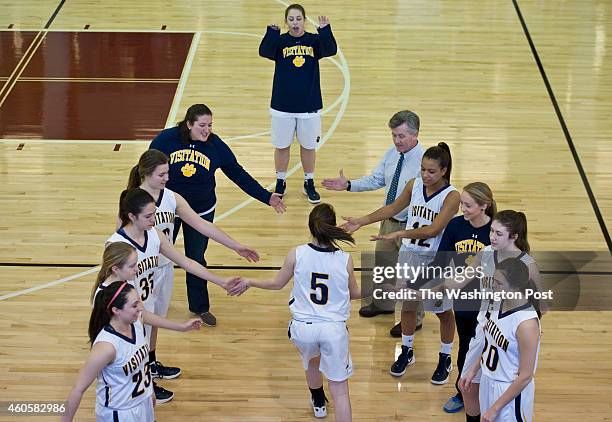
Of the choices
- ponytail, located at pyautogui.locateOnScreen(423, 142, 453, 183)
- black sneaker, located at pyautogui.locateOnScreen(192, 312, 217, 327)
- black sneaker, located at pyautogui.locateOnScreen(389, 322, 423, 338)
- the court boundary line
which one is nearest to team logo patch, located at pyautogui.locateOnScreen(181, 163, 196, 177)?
black sneaker, located at pyautogui.locateOnScreen(192, 312, 217, 327)

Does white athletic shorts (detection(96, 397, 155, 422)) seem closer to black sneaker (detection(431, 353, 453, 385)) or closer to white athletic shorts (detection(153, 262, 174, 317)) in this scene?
white athletic shorts (detection(153, 262, 174, 317))

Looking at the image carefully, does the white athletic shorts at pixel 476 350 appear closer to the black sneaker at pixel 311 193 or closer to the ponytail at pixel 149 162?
the ponytail at pixel 149 162

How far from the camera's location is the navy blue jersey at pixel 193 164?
23.2ft

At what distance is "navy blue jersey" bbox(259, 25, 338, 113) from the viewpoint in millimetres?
8984

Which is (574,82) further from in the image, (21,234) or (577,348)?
(21,234)

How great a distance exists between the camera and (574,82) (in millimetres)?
11797

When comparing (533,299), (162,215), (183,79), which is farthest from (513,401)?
(183,79)

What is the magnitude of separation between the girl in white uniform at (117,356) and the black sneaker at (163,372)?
1.43 metres

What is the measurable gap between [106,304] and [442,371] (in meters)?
2.64

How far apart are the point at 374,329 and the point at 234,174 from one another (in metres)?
1.57

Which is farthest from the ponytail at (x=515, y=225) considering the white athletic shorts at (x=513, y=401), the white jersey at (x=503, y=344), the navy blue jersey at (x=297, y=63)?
the navy blue jersey at (x=297, y=63)

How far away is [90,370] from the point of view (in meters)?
5.10

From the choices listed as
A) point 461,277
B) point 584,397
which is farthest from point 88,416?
point 584,397

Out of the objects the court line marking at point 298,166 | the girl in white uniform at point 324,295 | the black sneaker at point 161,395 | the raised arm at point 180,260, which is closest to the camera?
the girl in white uniform at point 324,295
